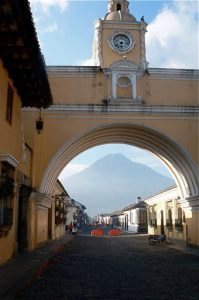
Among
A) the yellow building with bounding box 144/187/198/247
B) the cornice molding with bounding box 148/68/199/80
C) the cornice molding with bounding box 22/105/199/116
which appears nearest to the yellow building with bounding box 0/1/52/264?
the cornice molding with bounding box 22/105/199/116

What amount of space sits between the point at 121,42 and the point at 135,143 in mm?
4698

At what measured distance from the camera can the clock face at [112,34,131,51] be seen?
18734 mm

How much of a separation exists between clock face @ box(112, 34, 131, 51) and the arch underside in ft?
12.6

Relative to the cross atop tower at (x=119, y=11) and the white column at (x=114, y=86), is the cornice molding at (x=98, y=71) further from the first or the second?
the cross atop tower at (x=119, y=11)

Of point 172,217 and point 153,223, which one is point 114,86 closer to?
point 172,217

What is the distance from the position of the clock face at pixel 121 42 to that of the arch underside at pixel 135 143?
3.73m

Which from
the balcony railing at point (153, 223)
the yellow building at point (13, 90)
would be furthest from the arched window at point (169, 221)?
the yellow building at point (13, 90)

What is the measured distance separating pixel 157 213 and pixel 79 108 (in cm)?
1621

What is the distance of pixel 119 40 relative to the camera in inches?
749

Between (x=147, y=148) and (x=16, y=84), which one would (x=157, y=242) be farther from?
(x=16, y=84)

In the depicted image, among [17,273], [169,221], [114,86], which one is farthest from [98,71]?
[169,221]

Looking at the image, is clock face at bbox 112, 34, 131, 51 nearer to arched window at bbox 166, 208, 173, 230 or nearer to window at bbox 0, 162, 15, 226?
window at bbox 0, 162, 15, 226

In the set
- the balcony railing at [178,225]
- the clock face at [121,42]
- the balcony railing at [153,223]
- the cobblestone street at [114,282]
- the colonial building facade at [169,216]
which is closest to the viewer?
the cobblestone street at [114,282]

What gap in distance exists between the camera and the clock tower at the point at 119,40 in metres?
18.6
